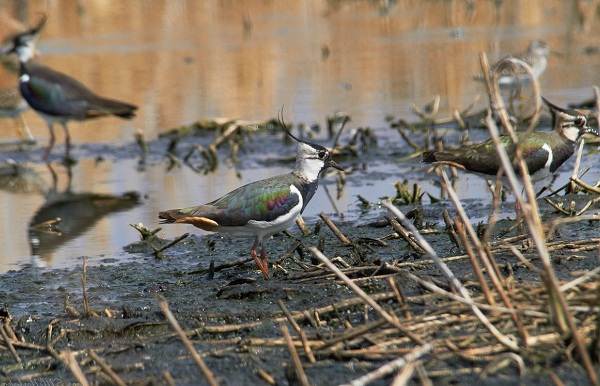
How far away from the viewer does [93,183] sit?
35.6 feet

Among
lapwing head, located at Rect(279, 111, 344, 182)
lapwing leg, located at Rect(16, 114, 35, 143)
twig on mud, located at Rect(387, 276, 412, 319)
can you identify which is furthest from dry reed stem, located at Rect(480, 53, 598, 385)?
lapwing leg, located at Rect(16, 114, 35, 143)

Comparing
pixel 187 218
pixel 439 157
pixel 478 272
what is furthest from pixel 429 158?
pixel 478 272

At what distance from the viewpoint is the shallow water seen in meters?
9.75

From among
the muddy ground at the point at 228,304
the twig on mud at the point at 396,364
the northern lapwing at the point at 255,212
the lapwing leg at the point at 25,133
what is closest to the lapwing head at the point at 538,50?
the lapwing leg at the point at 25,133

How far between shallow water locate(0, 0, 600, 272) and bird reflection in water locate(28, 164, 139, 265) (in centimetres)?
7

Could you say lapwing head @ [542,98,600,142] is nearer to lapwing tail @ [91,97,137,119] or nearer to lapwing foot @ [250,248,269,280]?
lapwing foot @ [250,248,269,280]

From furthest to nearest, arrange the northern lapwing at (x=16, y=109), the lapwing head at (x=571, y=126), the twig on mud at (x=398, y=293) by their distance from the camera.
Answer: the northern lapwing at (x=16, y=109)
the lapwing head at (x=571, y=126)
the twig on mud at (x=398, y=293)

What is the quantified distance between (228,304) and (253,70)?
38.0 ft

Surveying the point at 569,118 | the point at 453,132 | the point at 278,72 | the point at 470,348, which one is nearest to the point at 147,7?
the point at 278,72

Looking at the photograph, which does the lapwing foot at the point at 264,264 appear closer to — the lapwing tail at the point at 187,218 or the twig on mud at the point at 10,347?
the lapwing tail at the point at 187,218

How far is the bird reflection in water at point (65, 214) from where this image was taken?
8414 mm

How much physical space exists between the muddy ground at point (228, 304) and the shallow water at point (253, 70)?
2.33 feet

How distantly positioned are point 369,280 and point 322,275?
13.7 inches

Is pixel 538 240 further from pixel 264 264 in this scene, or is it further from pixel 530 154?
pixel 530 154
